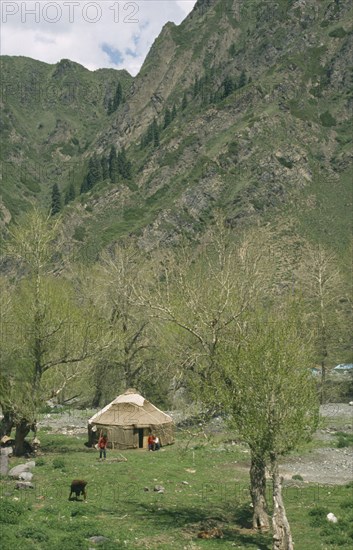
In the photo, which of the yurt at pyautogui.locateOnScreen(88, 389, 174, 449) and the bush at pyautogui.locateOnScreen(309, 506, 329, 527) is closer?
the bush at pyautogui.locateOnScreen(309, 506, 329, 527)

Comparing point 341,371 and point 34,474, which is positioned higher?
point 341,371

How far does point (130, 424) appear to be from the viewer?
129ft

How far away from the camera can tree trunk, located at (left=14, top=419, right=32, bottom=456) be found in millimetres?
31750

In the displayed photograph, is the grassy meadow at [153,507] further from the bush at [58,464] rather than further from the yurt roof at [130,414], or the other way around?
the yurt roof at [130,414]

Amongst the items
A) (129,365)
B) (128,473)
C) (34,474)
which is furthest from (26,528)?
(129,365)

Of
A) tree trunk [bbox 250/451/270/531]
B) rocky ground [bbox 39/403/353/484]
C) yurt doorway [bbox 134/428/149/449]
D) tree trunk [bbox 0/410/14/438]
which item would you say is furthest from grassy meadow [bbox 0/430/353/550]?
yurt doorway [bbox 134/428/149/449]

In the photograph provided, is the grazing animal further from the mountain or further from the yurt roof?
the mountain

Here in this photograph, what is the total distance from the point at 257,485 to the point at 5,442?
1875 cm

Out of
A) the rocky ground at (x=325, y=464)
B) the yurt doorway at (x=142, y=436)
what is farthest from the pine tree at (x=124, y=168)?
the yurt doorway at (x=142, y=436)

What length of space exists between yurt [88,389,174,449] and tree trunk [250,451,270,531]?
20.5 m

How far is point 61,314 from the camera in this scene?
3325 centimetres

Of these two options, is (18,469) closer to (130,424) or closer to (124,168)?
(130,424)

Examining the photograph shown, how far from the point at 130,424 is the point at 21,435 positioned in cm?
906

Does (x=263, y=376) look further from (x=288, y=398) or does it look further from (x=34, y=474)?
(x=34, y=474)
